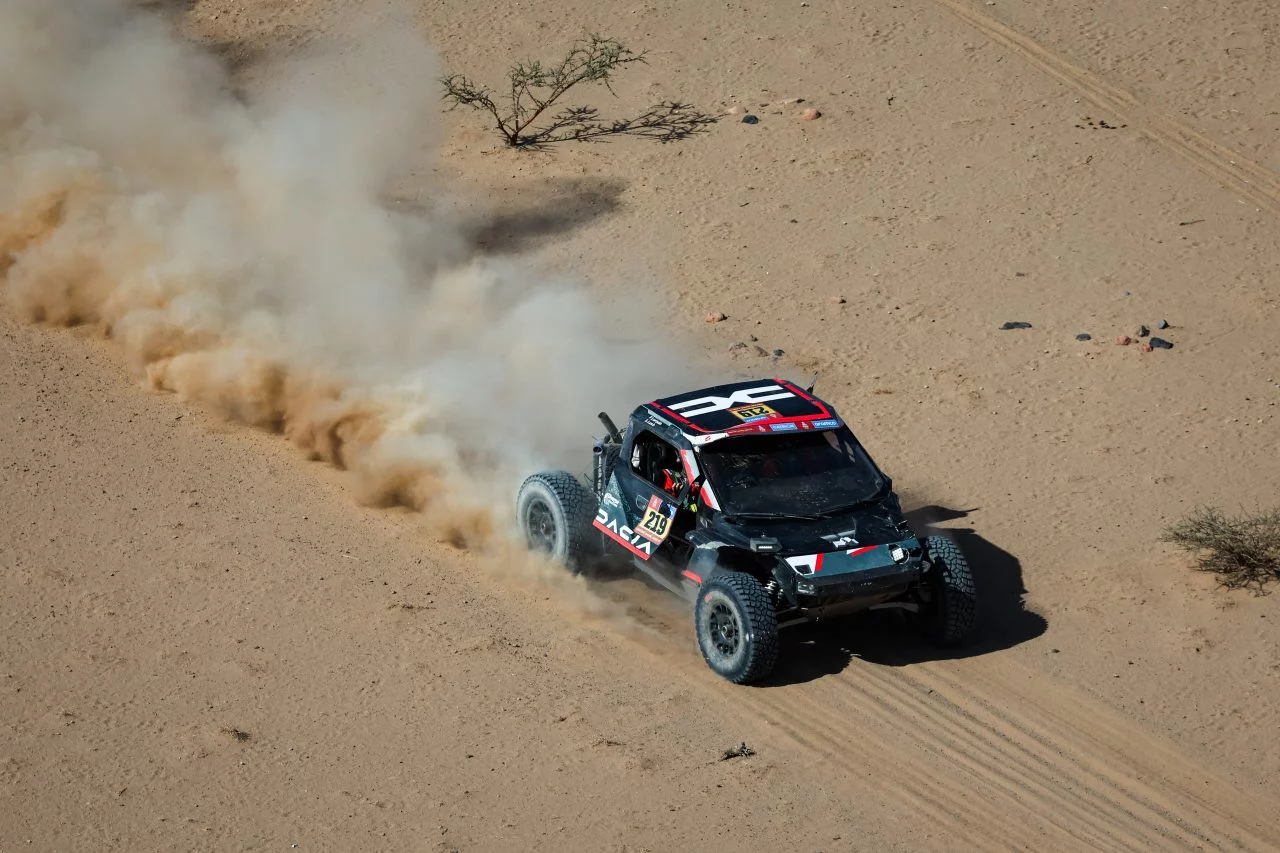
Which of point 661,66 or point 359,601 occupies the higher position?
point 661,66

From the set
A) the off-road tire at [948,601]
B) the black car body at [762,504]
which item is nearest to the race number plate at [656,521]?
the black car body at [762,504]

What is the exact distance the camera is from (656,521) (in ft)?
38.0

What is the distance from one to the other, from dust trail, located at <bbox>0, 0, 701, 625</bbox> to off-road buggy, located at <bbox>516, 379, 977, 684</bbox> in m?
1.02

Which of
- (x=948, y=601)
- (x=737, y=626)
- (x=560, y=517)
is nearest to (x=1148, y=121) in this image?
(x=948, y=601)

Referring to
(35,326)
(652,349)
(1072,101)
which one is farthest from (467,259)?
(1072,101)

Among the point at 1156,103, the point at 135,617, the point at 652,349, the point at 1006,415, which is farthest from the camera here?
the point at 1156,103

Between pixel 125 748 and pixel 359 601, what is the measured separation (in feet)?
7.85

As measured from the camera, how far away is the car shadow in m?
11.2

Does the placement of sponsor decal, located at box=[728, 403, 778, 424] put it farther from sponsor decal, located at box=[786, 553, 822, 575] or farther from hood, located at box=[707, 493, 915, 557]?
sponsor decal, located at box=[786, 553, 822, 575]

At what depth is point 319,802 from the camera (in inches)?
384

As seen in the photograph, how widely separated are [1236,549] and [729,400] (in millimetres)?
4126

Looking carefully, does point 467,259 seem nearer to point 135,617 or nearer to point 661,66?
point 661,66

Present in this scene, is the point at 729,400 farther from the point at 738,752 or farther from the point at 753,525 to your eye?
the point at 738,752

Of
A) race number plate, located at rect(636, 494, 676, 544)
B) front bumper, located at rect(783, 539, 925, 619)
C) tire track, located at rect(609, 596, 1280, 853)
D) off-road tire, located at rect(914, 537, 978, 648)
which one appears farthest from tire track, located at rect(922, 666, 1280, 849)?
race number plate, located at rect(636, 494, 676, 544)
